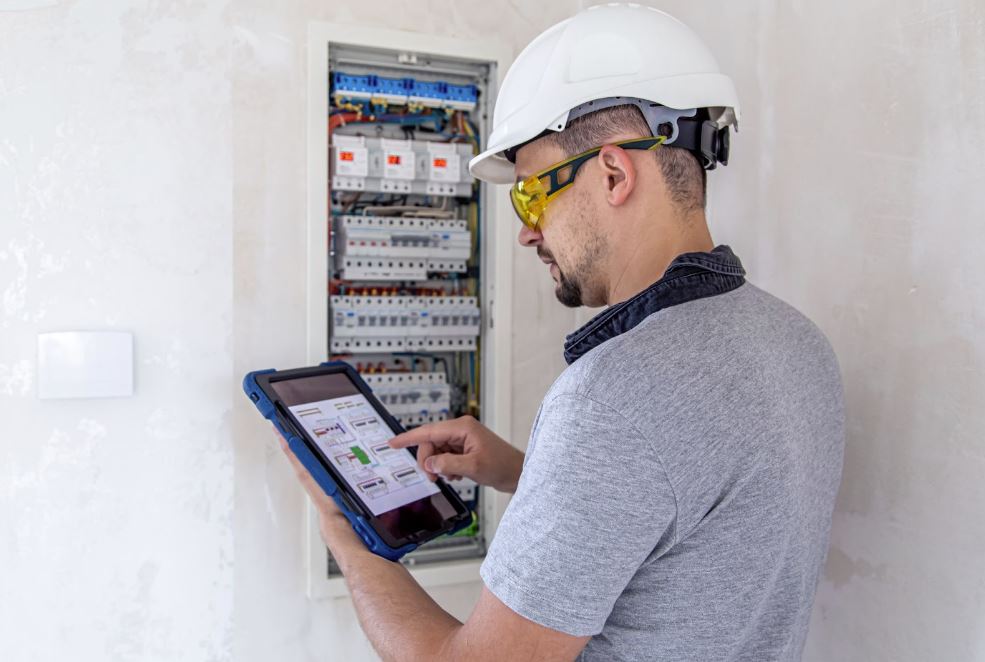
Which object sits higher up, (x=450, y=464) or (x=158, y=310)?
(x=158, y=310)

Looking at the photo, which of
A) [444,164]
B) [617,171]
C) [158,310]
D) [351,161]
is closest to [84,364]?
[158,310]

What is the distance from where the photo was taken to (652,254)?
98cm

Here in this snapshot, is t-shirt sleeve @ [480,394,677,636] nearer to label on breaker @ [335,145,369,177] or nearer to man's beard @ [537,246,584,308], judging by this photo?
man's beard @ [537,246,584,308]

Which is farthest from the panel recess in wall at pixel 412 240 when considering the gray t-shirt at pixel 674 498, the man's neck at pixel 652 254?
the gray t-shirt at pixel 674 498

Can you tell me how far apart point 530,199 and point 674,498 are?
465mm

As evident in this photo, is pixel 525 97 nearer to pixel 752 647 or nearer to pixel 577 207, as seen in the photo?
pixel 577 207

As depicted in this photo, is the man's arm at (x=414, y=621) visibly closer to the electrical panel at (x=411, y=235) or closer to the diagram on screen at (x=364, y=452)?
the diagram on screen at (x=364, y=452)

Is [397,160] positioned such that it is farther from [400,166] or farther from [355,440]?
[355,440]

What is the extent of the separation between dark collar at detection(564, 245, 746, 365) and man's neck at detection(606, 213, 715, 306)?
0.14 feet

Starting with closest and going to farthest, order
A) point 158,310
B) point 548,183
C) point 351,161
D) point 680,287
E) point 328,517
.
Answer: point 680,287 → point 548,183 → point 328,517 → point 158,310 → point 351,161

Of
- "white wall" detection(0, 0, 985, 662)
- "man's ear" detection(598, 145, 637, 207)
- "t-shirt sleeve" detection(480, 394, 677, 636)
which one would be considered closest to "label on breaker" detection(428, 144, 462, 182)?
"white wall" detection(0, 0, 985, 662)

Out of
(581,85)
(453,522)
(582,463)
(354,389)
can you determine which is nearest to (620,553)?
(582,463)

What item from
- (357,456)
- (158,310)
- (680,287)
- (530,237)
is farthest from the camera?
(158,310)

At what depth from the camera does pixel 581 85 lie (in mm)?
996
